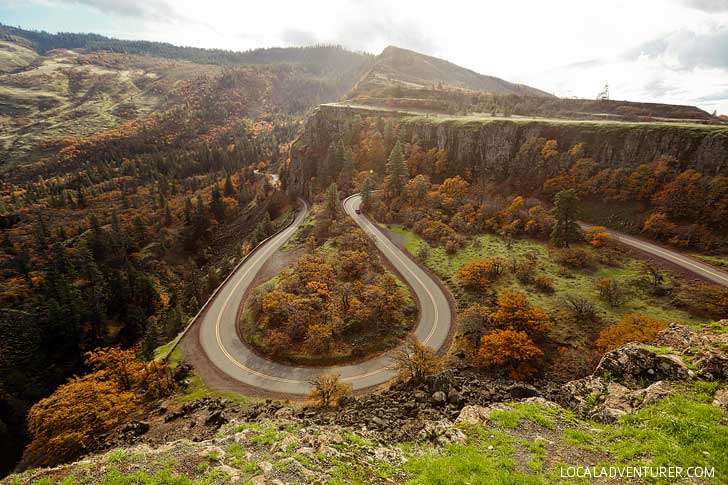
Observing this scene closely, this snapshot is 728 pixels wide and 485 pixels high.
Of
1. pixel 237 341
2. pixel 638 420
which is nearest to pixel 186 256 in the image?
pixel 237 341

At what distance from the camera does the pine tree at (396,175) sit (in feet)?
261

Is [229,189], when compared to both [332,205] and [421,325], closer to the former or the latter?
[332,205]

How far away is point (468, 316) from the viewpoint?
3859 cm

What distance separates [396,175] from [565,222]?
4031 cm

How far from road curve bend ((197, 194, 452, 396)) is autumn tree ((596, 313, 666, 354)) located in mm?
16422

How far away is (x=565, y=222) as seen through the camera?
53.0 m

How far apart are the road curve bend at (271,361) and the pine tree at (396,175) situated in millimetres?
23368

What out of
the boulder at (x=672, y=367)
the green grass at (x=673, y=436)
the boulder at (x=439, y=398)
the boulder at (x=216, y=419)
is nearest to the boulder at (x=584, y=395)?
the boulder at (x=672, y=367)

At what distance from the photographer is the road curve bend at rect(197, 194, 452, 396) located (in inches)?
1367

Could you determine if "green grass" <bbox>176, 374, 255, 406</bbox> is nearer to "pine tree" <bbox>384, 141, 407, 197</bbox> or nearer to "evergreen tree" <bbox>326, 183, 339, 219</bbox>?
"evergreen tree" <bbox>326, 183, 339, 219</bbox>

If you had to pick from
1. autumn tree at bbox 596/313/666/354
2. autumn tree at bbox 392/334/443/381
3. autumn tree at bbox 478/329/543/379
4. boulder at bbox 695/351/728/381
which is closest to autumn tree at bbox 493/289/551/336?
autumn tree at bbox 478/329/543/379

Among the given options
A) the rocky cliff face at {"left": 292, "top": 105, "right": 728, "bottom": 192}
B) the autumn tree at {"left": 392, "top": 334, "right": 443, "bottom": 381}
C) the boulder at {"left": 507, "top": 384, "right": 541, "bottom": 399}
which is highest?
the rocky cliff face at {"left": 292, "top": 105, "right": 728, "bottom": 192}

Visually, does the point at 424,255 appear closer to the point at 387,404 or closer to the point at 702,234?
the point at 387,404

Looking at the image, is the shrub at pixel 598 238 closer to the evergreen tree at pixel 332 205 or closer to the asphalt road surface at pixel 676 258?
the asphalt road surface at pixel 676 258
